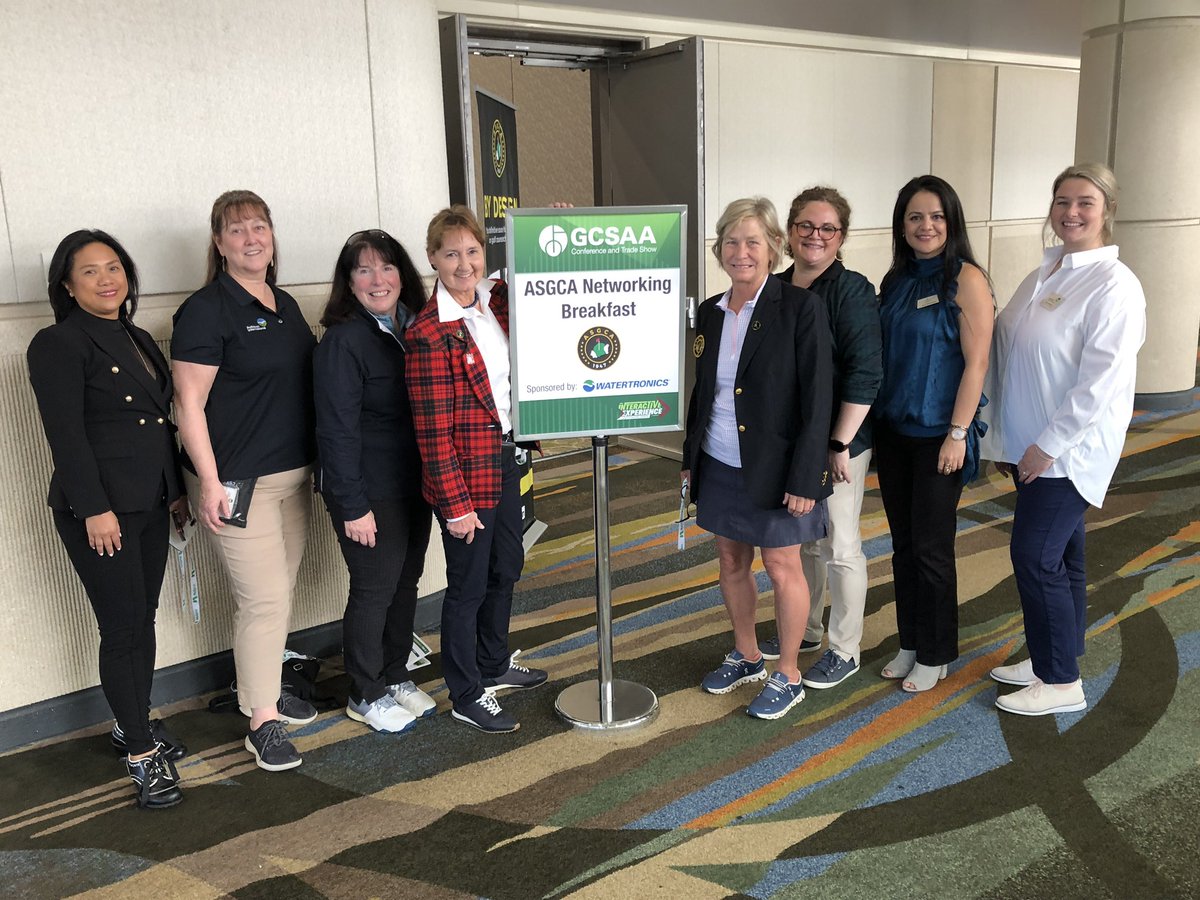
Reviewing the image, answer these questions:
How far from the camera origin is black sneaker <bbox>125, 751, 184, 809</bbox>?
2.87m

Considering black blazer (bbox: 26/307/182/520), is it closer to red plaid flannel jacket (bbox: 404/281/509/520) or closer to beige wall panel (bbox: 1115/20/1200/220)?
red plaid flannel jacket (bbox: 404/281/509/520)

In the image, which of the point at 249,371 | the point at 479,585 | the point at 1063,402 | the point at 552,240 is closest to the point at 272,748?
the point at 479,585

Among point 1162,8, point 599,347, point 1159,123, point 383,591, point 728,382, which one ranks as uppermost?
point 1162,8

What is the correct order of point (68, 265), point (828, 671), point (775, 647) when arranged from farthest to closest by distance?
point (775, 647) < point (828, 671) < point (68, 265)

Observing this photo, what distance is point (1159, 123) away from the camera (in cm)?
717

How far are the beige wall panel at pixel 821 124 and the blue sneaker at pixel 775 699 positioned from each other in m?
4.07

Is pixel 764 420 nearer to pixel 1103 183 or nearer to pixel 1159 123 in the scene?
pixel 1103 183

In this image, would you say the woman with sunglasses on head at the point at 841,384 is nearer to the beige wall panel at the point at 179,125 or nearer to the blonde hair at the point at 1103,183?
the blonde hair at the point at 1103,183

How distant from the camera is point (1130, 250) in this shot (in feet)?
24.5

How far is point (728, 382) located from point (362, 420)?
1.17 meters

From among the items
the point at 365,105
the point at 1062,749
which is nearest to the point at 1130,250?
the point at 1062,749

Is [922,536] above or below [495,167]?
below

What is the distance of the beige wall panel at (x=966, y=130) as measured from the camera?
777 centimetres

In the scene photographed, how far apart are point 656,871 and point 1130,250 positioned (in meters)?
6.85
